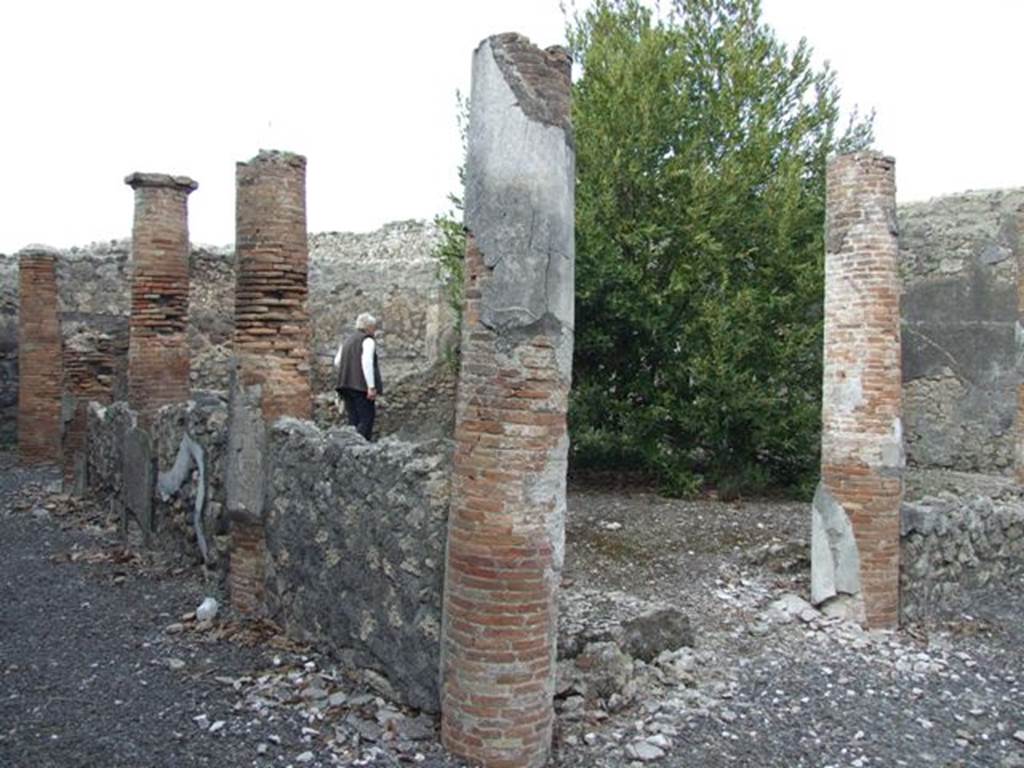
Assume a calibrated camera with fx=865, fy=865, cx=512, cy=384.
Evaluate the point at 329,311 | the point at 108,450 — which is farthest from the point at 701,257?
the point at 329,311

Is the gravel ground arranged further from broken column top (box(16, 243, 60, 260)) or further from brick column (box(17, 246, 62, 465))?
broken column top (box(16, 243, 60, 260))

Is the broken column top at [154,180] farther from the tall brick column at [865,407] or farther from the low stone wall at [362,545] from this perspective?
the tall brick column at [865,407]

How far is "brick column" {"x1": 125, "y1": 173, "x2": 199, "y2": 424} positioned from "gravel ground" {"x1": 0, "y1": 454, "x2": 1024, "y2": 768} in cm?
209

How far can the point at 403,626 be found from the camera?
15.0 feet

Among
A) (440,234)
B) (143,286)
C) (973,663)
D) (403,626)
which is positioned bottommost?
(973,663)

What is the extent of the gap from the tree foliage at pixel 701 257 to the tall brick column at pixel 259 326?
4326 mm

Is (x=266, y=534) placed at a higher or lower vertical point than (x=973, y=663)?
higher

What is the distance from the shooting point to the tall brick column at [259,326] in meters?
6.07

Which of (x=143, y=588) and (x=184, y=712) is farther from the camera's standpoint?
(x=143, y=588)

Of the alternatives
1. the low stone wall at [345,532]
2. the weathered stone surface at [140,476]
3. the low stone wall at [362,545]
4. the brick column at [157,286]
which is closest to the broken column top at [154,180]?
the brick column at [157,286]

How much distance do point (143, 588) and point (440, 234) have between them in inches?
402

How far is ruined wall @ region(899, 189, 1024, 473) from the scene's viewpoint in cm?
1212

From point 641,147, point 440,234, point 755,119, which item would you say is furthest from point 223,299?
point 755,119

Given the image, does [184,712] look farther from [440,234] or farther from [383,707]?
[440,234]
